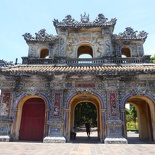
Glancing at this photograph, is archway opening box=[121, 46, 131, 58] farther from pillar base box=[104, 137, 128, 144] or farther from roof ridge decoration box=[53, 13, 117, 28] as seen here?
pillar base box=[104, 137, 128, 144]

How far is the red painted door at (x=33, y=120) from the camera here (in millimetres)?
12125

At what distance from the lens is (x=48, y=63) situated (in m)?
13.9

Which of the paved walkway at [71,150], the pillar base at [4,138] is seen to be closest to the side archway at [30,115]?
the pillar base at [4,138]

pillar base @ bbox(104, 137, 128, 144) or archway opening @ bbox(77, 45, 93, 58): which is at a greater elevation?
archway opening @ bbox(77, 45, 93, 58)

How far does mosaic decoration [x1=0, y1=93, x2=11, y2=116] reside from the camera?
11.6 meters

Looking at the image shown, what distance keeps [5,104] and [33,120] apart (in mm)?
2322

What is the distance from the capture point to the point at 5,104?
462 inches

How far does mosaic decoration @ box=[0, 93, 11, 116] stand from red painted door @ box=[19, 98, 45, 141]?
4.32 feet

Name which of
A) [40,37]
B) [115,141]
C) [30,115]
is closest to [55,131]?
[30,115]

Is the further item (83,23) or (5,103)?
(83,23)

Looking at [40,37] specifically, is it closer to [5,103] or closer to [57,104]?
[5,103]

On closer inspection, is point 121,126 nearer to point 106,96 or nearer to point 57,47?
point 106,96

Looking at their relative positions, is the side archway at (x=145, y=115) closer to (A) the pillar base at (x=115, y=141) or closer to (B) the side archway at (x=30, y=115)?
(A) the pillar base at (x=115, y=141)

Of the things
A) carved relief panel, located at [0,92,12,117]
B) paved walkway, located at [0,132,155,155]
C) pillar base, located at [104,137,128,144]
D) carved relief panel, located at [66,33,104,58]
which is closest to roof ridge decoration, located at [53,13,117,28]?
carved relief panel, located at [66,33,104,58]
